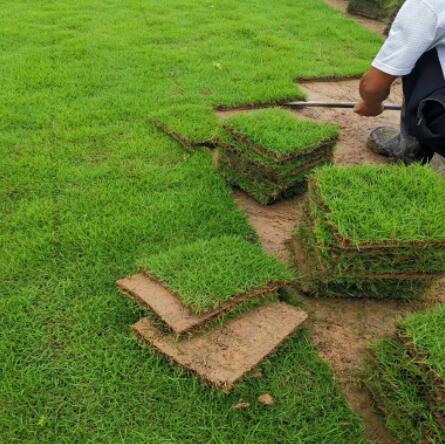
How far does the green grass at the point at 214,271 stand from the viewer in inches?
101

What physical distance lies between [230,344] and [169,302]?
17.2 inches

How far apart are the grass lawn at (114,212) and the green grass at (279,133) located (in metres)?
0.57

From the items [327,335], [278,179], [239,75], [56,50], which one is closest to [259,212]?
[278,179]

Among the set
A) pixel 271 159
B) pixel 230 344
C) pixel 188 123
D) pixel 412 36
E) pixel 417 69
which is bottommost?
pixel 230 344

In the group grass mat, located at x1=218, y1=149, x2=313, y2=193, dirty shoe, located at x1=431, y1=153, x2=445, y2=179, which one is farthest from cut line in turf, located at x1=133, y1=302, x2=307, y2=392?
dirty shoe, located at x1=431, y1=153, x2=445, y2=179

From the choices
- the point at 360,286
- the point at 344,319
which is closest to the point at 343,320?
the point at 344,319

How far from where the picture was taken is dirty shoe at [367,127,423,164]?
14.3 feet

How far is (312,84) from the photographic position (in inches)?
250

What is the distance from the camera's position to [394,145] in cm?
471

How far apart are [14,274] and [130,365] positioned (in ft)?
3.77

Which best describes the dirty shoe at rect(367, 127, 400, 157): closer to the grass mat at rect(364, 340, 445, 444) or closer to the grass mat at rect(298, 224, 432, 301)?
the grass mat at rect(298, 224, 432, 301)

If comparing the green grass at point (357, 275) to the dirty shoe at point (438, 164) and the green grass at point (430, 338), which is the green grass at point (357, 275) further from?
the dirty shoe at point (438, 164)

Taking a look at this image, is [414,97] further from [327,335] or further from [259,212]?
[327,335]

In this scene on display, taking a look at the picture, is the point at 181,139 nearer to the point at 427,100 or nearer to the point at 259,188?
the point at 259,188
